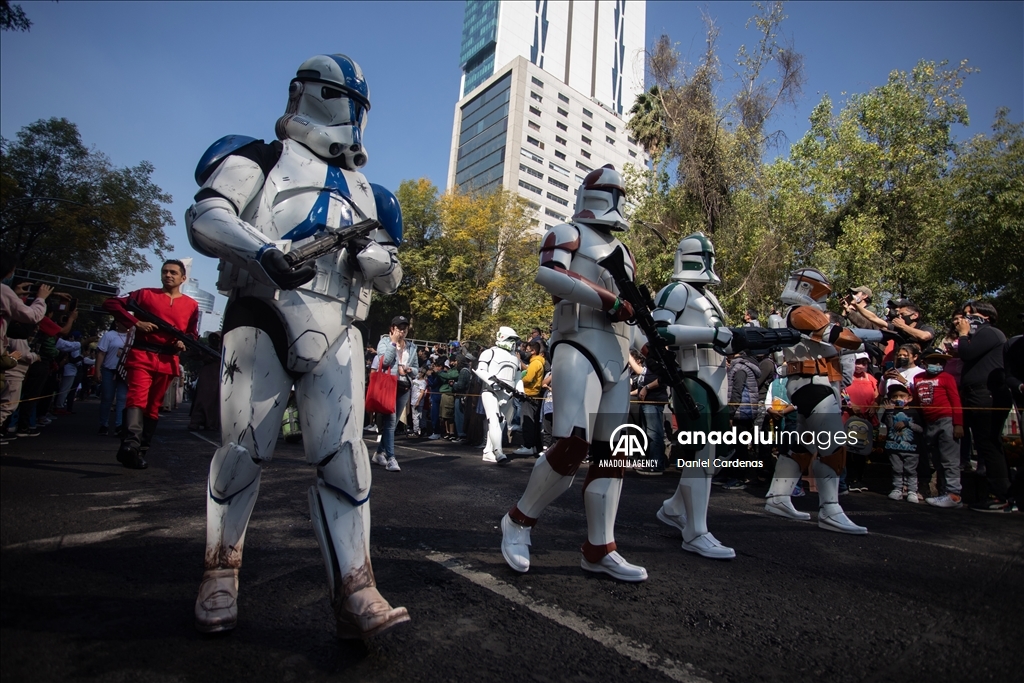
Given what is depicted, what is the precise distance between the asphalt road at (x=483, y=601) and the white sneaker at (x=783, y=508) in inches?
22.9

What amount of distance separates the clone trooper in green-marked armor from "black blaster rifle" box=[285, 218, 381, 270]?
85.8 inches

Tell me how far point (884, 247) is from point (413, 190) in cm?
2732

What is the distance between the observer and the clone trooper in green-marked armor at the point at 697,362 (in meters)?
3.68

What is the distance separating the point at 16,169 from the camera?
27812 mm

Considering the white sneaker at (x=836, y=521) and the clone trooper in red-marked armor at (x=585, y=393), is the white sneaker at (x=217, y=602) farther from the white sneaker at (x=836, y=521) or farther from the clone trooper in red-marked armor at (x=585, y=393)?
the white sneaker at (x=836, y=521)

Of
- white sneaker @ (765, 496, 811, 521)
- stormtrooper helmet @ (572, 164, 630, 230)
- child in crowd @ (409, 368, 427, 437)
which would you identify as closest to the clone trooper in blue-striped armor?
stormtrooper helmet @ (572, 164, 630, 230)

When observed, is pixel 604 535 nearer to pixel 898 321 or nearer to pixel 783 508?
pixel 783 508

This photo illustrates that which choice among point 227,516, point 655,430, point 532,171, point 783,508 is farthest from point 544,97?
point 227,516

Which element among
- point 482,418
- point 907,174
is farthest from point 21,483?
point 907,174

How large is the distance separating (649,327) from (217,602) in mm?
2493

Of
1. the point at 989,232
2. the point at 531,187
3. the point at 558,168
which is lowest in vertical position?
the point at 989,232

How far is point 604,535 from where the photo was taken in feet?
9.89

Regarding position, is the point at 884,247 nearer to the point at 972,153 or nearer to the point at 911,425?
the point at 972,153

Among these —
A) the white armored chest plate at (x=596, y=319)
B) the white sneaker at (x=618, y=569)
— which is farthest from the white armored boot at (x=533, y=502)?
the white armored chest plate at (x=596, y=319)
